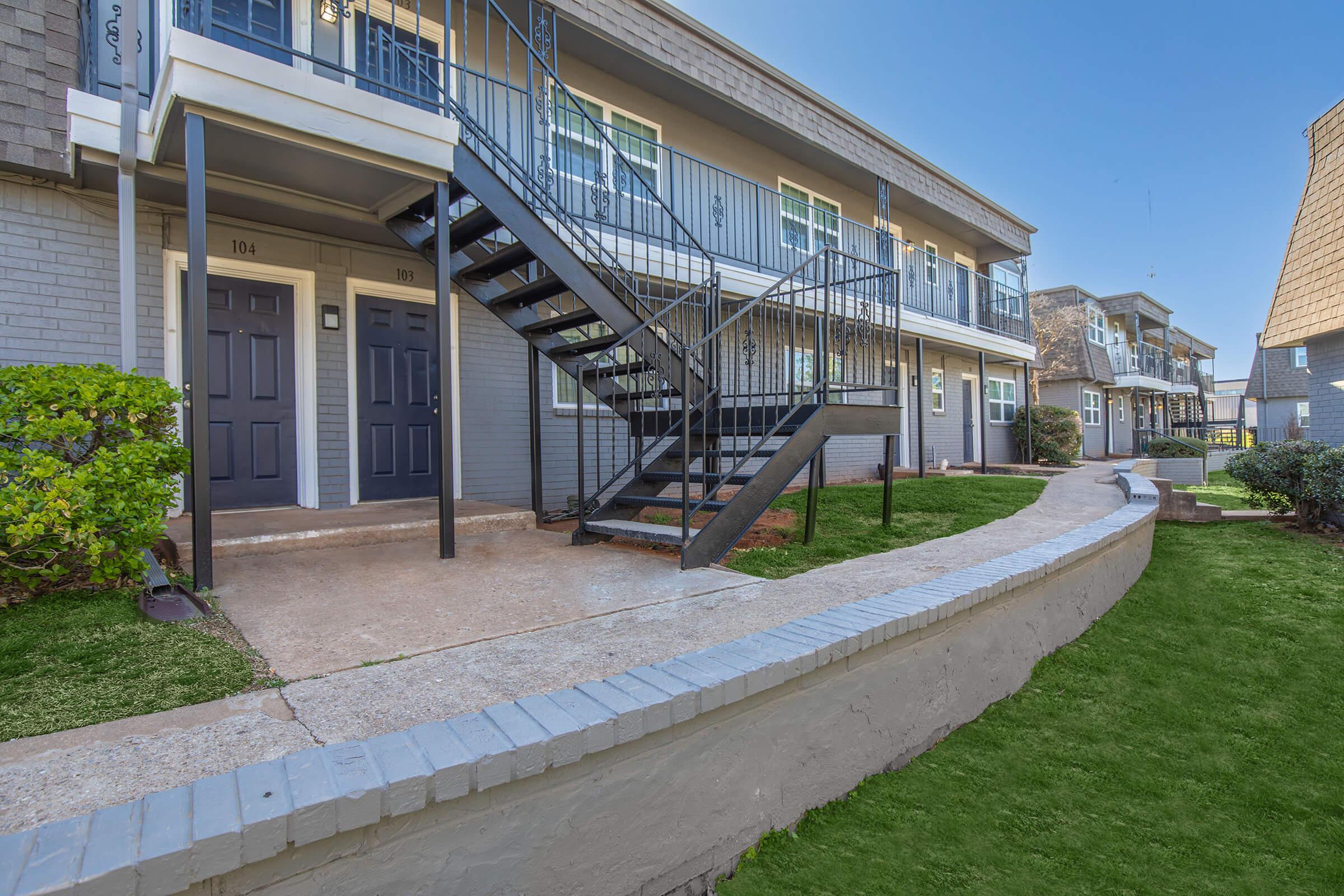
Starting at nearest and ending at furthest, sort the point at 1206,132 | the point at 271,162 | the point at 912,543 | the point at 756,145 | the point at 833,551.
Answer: the point at 271,162 < the point at 833,551 < the point at 912,543 < the point at 756,145 < the point at 1206,132

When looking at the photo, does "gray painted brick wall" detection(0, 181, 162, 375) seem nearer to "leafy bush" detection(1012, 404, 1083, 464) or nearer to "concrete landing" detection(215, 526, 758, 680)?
"concrete landing" detection(215, 526, 758, 680)

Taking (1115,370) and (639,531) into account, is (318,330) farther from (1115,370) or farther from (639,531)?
(1115,370)

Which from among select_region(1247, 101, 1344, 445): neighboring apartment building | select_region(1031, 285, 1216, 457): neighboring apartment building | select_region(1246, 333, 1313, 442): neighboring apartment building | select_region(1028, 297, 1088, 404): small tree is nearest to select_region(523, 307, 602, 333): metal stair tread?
select_region(1247, 101, 1344, 445): neighboring apartment building

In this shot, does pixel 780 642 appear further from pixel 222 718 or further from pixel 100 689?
pixel 100 689

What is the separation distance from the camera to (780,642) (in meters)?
2.41

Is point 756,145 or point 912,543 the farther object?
point 756,145

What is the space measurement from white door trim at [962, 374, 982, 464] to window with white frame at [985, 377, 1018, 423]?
3.67 ft

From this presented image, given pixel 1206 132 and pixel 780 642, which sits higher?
pixel 1206 132

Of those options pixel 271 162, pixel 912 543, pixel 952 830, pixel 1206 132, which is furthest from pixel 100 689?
pixel 1206 132

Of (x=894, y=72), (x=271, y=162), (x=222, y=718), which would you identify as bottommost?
(x=222, y=718)

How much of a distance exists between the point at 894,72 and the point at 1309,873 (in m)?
25.8

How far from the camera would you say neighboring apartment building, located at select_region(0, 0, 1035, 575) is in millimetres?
4375

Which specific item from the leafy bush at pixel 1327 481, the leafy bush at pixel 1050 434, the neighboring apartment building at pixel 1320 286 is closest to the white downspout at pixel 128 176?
the leafy bush at pixel 1327 481

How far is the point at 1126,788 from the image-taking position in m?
2.55
